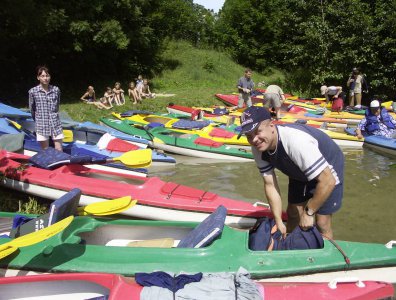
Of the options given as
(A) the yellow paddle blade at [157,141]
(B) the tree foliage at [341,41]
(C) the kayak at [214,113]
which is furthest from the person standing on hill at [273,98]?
(B) the tree foliage at [341,41]

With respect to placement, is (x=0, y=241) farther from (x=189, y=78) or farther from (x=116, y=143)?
(x=189, y=78)

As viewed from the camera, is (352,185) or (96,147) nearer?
(352,185)

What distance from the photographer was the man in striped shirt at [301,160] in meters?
2.94

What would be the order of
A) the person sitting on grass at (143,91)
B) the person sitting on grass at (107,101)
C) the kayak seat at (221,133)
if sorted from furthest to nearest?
the person sitting on grass at (143,91) → the person sitting on grass at (107,101) → the kayak seat at (221,133)

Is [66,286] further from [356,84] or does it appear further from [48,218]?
[356,84]

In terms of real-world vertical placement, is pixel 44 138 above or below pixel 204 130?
above

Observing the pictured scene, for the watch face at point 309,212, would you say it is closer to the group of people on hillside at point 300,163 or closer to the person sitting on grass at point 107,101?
the group of people on hillside at point 300,163

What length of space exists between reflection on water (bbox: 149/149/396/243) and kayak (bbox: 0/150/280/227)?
49.1 inches

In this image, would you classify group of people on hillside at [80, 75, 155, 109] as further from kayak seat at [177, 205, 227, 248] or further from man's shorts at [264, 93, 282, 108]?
kayak seat at [177, 205, 227, 248]

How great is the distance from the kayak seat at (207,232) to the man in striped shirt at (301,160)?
18.8 inches

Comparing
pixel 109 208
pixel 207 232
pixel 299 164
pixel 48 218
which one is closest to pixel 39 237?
pixel 48 218

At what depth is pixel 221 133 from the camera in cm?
860

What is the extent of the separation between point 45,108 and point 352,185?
4951 mm

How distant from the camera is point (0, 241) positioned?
3.54 metres
